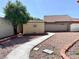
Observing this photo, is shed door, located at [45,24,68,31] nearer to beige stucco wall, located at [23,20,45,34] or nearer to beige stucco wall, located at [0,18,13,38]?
beige stucco wall, located at [23,20,45,34]

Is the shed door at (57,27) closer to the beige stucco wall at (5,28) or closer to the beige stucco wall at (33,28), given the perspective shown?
the beige stucco wall at (33,28)

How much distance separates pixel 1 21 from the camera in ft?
75.0

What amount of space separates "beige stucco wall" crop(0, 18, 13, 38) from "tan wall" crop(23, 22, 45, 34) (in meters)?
3.58

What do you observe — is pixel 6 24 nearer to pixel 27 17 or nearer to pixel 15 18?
pixel 15 18

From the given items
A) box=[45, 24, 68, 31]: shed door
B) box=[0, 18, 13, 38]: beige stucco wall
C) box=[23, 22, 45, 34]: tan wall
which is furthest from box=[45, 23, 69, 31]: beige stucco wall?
box=[0, 18, 13, 38]: beige stucco wall

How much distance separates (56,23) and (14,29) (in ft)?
53.6

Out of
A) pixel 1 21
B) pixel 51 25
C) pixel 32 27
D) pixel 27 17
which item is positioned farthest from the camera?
pixel 51 25

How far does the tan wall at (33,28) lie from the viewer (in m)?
29.1

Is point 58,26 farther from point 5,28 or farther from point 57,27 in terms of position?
point 5,28

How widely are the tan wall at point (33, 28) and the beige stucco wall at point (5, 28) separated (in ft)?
11.8

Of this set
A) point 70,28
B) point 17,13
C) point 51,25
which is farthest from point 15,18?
point 70,28

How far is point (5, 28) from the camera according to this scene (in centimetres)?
2423

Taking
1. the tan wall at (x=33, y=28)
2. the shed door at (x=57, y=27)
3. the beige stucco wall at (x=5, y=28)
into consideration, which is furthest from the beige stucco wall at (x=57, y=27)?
the beige stucco wall at (x=5, y=28)

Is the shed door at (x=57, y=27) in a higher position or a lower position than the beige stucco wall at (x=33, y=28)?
lower
